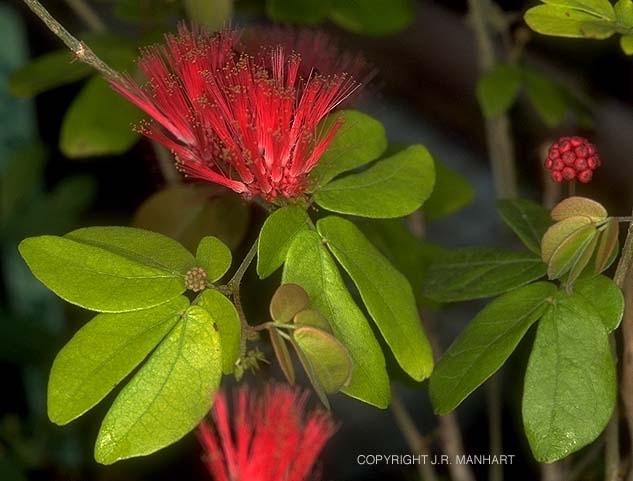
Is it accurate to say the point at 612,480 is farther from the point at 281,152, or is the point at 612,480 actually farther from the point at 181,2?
the point at 181,2

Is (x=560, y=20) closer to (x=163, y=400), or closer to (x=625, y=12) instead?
(x=625, y=12)

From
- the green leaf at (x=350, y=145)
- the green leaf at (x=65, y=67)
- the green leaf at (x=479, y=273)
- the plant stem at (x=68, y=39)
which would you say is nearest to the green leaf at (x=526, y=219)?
the green leaf at (x=479, y=273)

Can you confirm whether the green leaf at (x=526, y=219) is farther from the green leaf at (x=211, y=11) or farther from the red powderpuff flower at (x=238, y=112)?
the green leaf at (x=211, y=11)

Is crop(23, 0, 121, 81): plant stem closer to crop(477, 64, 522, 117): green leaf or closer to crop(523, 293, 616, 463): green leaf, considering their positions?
crop(523, 293, 616, 463): green leaf

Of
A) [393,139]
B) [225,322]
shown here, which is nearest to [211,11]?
[225,322]

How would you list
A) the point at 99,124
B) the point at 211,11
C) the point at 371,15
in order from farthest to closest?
the point at 371,15 → the point at 99,124 → the point at 211,11
